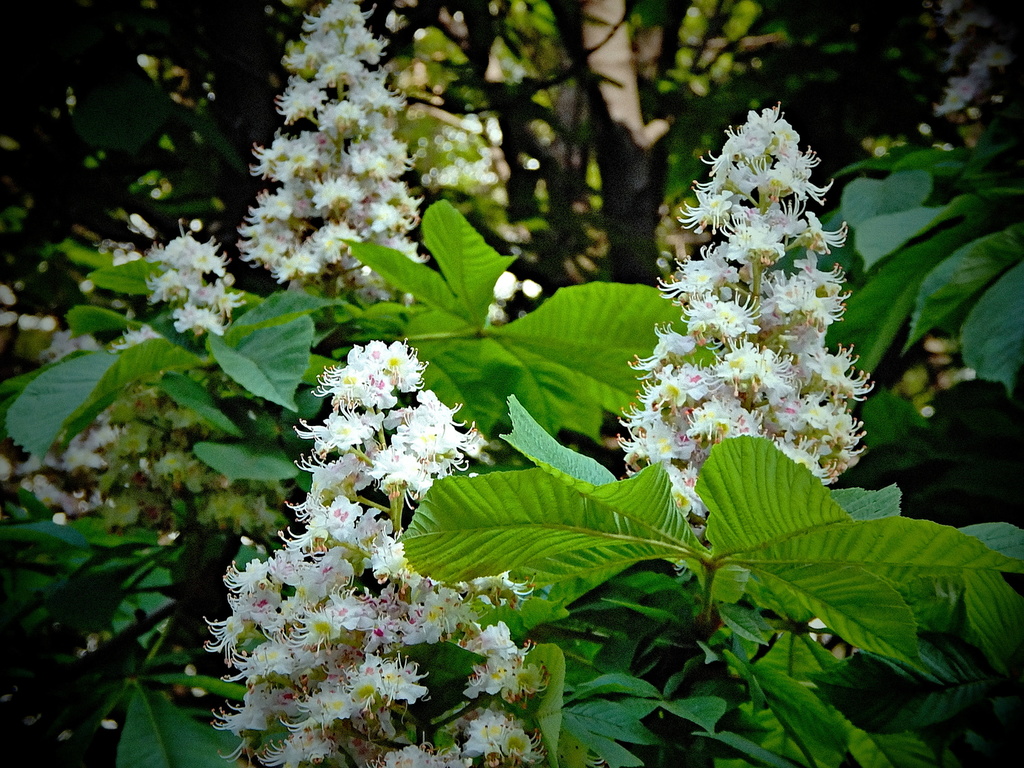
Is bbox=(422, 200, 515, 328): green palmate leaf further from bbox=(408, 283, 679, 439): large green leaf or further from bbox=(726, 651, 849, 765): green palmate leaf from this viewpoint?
bbox=(726, 651, 849, 765): green palmate leaf

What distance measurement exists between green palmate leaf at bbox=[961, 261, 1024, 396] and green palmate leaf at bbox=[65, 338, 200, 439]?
1074 mm

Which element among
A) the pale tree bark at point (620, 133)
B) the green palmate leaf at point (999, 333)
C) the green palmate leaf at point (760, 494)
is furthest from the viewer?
the pale tree bark at point (620, 133)

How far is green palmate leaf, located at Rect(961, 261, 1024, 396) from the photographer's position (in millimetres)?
1296

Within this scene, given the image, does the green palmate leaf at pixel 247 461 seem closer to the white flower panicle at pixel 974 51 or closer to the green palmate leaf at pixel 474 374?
the green palmate leaf at pixel 474 374

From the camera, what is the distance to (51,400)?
44.4 inches

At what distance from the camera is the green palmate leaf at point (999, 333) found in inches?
51.0

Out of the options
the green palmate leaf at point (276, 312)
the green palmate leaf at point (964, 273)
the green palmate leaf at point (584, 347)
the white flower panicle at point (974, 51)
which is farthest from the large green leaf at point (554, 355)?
the white flower panicle at point (974, 51)

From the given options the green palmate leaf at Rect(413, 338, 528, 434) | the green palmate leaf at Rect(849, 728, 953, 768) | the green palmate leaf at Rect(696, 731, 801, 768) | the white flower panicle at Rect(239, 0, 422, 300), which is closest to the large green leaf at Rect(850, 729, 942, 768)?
the green palmate leaf at Rect(849, 728, 953, 768)

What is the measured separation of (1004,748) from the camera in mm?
777

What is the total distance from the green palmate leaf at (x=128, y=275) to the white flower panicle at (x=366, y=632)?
0.71m

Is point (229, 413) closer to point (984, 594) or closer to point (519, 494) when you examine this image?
point (519, 494)

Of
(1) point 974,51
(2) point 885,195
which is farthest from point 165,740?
(1) point 974,51

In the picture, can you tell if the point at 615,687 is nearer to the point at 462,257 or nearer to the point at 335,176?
the point at 462,257

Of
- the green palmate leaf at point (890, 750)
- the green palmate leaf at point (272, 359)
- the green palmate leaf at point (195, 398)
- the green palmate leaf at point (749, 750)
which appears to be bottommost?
the green palmate leaf at point (890, 750)
